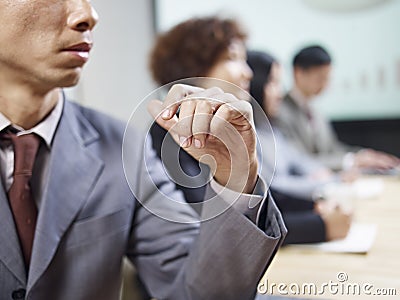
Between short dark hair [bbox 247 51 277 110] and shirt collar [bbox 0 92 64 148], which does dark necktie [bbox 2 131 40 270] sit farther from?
short dark hair [bbox 247 51 277 110]

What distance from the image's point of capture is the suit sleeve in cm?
41

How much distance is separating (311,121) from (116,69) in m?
1.01

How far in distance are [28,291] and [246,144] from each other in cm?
24

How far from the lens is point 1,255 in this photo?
458mm

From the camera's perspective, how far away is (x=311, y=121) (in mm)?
1568

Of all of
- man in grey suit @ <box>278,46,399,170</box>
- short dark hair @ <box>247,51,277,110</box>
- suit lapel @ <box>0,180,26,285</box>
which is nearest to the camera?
suit lapel @ <box>0,180,26,285</box>

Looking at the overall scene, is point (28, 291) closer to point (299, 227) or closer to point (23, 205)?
point (23, 205)

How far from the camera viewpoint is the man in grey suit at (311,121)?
4.42ft

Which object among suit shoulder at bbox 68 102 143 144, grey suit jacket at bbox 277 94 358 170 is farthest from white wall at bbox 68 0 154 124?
grey suit jacket at bbox 277 94 358 170

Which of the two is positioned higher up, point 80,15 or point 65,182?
point 80,15

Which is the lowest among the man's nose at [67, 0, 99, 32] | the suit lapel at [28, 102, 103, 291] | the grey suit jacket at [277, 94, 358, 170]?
the grey suit jacket at [277, 94, 358, 170]

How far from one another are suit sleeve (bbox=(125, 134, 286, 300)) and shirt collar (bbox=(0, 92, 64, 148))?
87mm

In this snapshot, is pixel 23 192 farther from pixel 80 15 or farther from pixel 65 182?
pixel 80 15

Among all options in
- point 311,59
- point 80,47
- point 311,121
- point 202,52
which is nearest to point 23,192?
point 80,47
